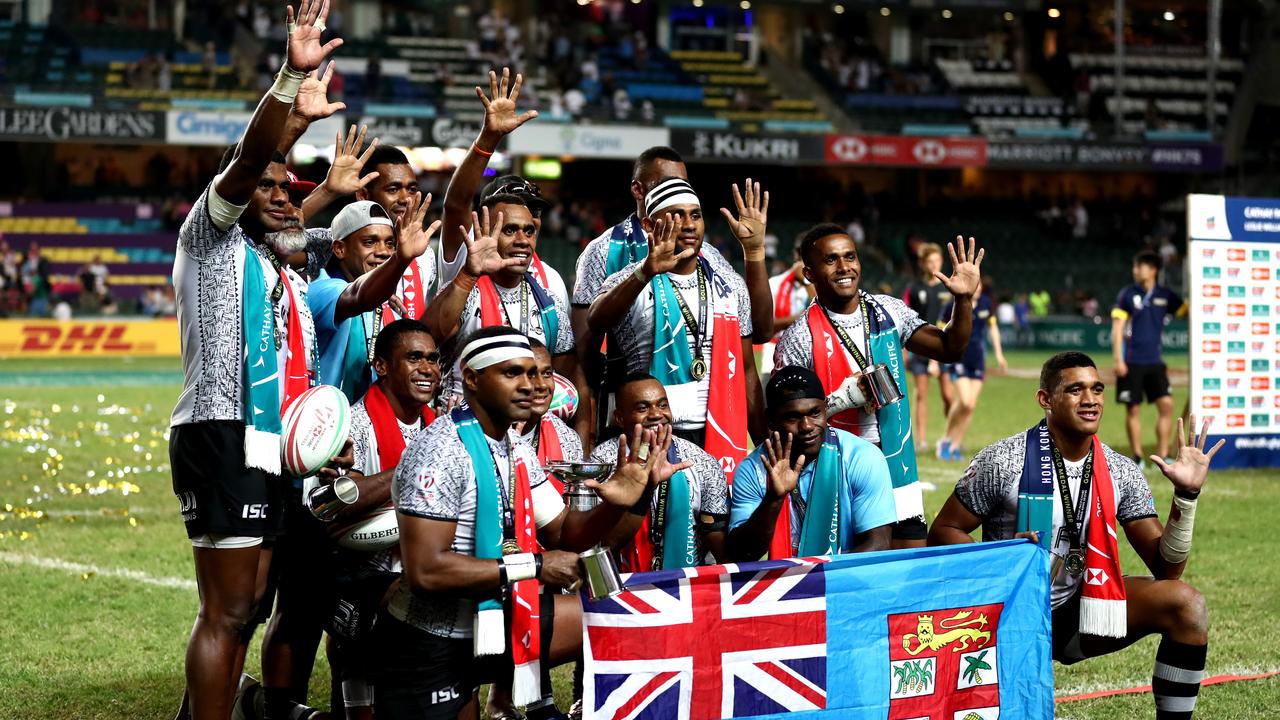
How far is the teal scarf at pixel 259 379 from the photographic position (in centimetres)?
539

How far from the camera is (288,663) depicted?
20.1 feet

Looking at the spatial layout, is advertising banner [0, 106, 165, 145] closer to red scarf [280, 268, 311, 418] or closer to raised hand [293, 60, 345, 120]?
raised hand [293, 60, 345, 120]

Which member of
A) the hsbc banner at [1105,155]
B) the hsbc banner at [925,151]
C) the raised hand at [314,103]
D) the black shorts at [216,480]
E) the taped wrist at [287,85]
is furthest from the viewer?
the hsbc banner at [1105,155]

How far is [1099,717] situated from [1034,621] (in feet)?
3.76

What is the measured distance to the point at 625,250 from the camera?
23.7 ft

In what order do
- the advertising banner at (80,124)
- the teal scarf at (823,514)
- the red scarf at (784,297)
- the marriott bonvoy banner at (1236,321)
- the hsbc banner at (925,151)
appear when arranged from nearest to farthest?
the teal scarf at (823,514), the red scarf at (784,297), the marriott bonvoy banner at (1236,321), the advertising banner at (80,124), the hsbc banner at (925,151)

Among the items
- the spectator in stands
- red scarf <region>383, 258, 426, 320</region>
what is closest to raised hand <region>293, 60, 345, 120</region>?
red scarf <region>383, 258, 426, 320</region>

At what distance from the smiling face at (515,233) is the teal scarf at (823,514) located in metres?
1.58

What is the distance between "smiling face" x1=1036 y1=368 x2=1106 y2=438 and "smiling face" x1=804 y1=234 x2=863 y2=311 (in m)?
1.13

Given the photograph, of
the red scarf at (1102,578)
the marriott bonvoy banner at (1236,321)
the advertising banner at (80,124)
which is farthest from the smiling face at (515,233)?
the advertising banner at (80,124)

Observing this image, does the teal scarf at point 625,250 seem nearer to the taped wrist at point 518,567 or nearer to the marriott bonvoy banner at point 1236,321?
the taped wrist at point 518,567

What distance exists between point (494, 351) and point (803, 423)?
162cm

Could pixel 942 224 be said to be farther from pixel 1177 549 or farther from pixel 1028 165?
pixel 1177 549

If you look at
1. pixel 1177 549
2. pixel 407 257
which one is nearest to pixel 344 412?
pixel 407 257
